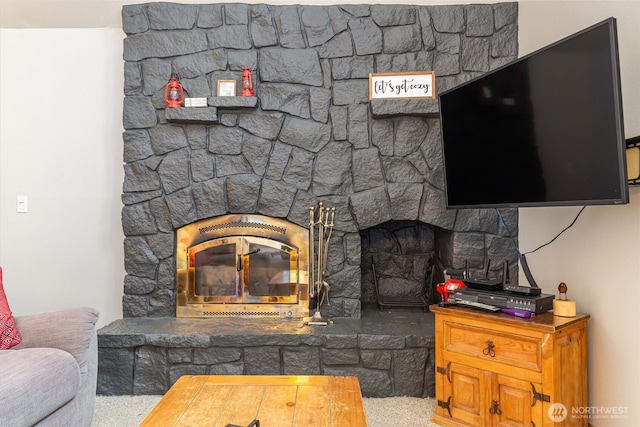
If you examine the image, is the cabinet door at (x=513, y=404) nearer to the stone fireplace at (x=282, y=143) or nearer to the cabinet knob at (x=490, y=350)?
the cabinet knob at (x=490, y=350)

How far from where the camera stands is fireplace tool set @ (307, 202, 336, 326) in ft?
8.41

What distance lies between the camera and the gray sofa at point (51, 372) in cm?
143

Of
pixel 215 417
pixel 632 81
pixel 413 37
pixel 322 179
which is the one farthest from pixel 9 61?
pixel 632 81

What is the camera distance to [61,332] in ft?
5.91

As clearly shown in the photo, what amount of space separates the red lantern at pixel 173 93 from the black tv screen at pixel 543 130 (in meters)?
1.58

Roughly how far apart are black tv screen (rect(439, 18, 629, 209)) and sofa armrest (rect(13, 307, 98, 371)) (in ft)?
6.21

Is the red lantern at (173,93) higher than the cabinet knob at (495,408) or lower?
higher

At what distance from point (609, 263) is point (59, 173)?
313cm

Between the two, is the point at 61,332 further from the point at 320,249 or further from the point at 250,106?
the point at 250,106

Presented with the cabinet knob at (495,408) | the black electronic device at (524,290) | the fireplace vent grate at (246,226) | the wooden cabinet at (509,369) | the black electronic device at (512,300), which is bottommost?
the cabinet knob at (495,408)

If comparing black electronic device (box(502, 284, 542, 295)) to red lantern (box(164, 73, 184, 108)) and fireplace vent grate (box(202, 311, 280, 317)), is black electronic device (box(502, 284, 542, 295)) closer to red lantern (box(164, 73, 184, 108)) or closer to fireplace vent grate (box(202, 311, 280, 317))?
fireplace vent grate (box(202, 311, 280, 317))

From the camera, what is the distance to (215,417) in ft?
4.18

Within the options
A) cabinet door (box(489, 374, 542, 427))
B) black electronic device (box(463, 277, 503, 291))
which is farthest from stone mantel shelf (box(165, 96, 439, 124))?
cabinet door (box(489, 374, 542, 427))

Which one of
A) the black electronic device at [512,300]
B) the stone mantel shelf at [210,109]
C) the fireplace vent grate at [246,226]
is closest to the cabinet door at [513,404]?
the black electronic device at [512,300]
